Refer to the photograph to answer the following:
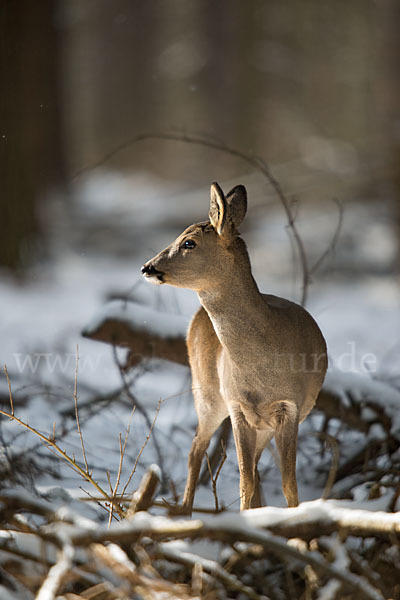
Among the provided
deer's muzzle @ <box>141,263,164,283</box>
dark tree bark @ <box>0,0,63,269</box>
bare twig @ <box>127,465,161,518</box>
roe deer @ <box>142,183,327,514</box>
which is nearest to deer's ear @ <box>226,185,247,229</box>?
roe deer @ <box>142,183,327,514</box>

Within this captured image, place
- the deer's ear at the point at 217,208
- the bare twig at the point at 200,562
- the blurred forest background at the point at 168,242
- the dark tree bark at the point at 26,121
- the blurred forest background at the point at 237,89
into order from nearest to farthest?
the bare twig at the point at 200,562 < the blurred forest background at the point at 168,242 < the deer's ear at the point at 217,208 < the dark tree bark at the point at 26,121 < the blurred forest background at the point at 237,89

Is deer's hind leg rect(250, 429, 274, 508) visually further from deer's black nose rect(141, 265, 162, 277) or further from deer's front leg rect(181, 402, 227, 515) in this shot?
deer's black nose rect(141, 265, 162, 277)

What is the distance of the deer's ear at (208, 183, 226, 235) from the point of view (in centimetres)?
127

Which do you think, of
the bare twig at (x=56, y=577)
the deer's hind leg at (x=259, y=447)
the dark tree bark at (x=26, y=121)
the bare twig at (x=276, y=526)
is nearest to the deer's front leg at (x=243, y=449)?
the deer's hind leg at (x=259, y=447)

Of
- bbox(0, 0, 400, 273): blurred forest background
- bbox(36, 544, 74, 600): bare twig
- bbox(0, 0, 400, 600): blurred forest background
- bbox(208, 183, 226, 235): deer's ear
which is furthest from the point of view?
bbox(0, 0, 400, 273): blurred forest background

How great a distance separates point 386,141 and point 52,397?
20.7 feet

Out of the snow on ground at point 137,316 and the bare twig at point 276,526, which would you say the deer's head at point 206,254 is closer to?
the snow on ground at point 137,316

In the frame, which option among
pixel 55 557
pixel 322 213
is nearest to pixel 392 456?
pixel 55 557

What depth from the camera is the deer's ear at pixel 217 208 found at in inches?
49.9

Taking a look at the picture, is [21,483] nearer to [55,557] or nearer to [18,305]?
[55,557]

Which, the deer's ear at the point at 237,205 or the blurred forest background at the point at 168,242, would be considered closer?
the blurred forest background at the point at 168,242

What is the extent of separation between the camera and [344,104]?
8789mm

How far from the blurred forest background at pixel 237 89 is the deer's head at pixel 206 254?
477cm

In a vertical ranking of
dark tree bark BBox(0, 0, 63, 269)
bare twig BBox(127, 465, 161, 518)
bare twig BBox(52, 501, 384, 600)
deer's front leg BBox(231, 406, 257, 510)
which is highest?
dark tree bark BBox(0, 0, 63, 269)
